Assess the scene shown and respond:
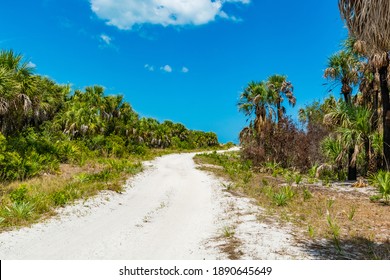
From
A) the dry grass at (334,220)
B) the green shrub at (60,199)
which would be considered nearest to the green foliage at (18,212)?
the green shrub at (60,199)

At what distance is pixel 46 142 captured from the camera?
25.8 metres

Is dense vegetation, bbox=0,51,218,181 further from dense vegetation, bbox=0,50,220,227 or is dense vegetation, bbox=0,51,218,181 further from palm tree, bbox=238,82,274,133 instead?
palm tree, bbox=238,82,274,133

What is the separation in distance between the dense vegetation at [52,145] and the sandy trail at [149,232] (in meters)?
1.14

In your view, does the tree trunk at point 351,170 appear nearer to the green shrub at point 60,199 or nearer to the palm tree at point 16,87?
the green shrub at point 60,199

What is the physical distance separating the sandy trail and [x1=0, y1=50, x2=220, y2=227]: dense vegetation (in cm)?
114

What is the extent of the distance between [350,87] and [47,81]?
112ft

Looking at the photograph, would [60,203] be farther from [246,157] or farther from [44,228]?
[246,157]

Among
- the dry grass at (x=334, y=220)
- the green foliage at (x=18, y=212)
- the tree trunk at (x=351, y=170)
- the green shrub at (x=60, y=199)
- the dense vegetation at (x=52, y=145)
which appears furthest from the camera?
the tree trunk at (x=351, y=170)

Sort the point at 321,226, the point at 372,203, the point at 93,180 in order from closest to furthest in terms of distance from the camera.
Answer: the point at 321,226, the point at 372,203, the point at 93,180

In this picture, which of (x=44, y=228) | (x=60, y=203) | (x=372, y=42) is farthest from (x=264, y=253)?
(x=60, y=203)

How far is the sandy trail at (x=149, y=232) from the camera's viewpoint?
23.2ft

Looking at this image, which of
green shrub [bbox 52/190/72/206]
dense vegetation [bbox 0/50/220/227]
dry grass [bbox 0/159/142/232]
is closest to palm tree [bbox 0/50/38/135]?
dense vegetation [bbox 0/50/220/227]

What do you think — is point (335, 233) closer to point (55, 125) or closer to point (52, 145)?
point (52, 145)

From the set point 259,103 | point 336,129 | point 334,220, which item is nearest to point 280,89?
point 259,103
